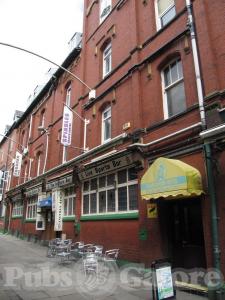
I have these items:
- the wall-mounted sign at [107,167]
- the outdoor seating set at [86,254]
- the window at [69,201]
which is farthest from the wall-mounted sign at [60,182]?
the outdoor seating set at [86,254]

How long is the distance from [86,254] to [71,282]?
178 centimetres

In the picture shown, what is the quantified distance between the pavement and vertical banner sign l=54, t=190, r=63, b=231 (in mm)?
4419

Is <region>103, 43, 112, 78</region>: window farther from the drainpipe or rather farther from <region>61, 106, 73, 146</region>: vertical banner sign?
the drainpipe

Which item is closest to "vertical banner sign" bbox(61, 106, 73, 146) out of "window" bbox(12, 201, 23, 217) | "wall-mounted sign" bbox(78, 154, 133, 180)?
"wall-mounted sign" bbox(78, 154, 133, 180)

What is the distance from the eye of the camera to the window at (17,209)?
84.4 ft

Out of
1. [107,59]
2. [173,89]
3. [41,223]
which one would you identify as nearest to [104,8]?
[107,59]

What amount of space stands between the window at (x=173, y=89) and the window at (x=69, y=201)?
7.98m

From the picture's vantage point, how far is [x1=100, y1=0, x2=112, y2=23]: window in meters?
15.4

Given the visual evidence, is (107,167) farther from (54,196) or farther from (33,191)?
(33,191)

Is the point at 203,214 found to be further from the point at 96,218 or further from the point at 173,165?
the point at 96,218

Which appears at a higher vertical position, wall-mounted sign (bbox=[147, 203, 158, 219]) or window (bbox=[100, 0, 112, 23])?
window (bbox=[100, 0, 112, 23])

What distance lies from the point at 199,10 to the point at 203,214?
6.30m

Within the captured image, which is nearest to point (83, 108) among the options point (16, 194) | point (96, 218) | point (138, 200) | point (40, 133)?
point (96, 218)

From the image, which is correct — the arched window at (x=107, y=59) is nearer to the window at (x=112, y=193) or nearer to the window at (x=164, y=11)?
the window at (x=164, y=11)
